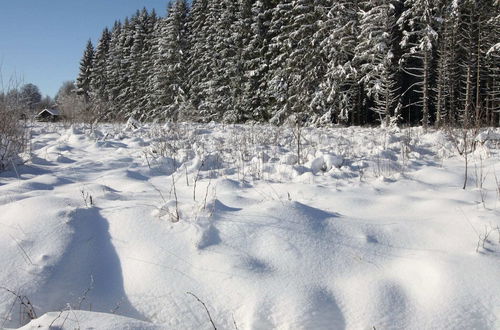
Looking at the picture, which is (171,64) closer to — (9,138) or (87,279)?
(9,138)

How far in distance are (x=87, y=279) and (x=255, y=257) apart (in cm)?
112

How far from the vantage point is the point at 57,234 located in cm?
257

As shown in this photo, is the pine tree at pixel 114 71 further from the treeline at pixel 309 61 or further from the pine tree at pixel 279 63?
the pine tree at pixel 279 63

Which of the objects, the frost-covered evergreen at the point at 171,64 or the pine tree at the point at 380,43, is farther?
the frost-covered evergreen at the point at 171,64

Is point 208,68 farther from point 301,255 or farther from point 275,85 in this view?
point 301,255

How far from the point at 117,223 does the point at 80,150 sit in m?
4.43

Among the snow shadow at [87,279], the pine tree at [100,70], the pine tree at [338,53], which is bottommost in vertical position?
the snow shadow at [87,279]

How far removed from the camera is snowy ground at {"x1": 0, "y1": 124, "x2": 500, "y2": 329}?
191 centimetres

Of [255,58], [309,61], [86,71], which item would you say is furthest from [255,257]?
[86,71]

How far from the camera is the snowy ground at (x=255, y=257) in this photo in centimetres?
191

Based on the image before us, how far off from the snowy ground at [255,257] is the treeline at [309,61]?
21.9 ft

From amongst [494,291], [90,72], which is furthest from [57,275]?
[90,72]

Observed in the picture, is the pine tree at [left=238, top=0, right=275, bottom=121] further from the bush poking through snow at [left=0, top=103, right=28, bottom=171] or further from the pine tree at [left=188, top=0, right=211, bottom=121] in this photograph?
the bush poking through snow at [left=0, top=103, right=28, bottom=171]

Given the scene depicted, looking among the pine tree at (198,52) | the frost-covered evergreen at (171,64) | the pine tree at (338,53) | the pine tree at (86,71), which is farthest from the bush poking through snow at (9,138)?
the pine tree at (86,71)
